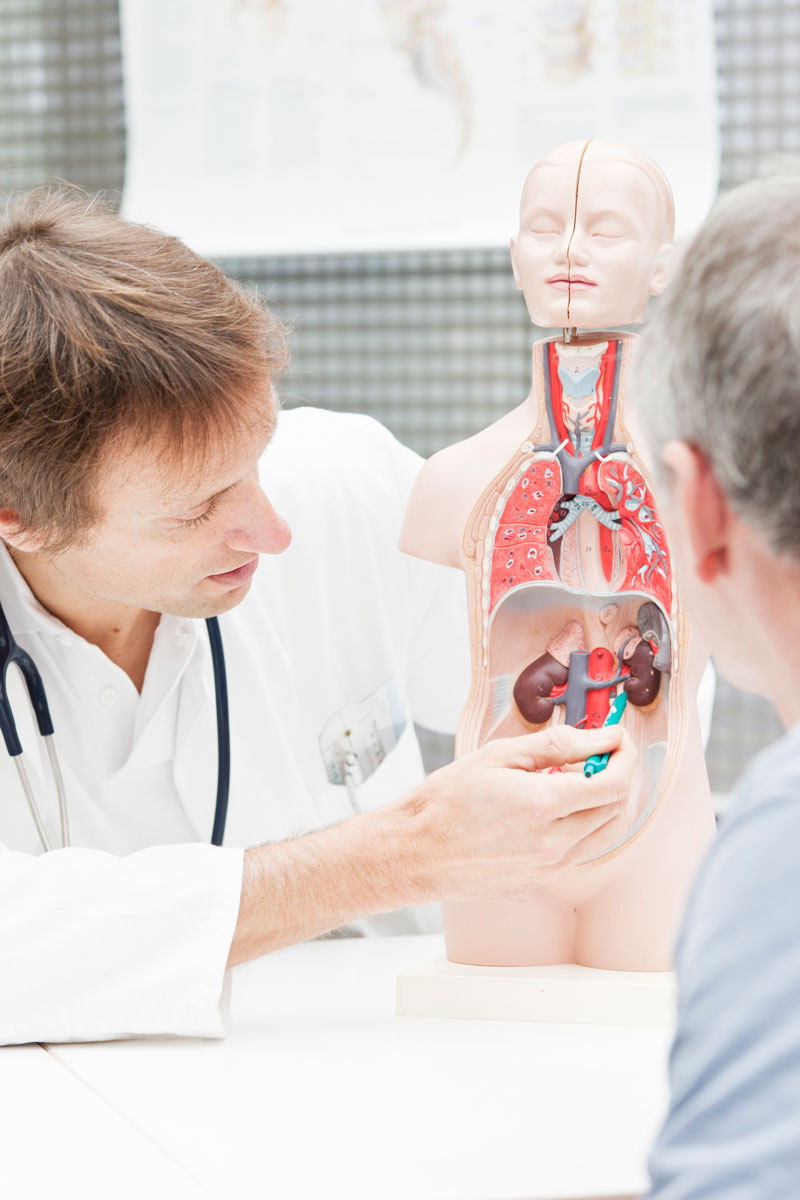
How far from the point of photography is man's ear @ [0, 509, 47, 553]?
152cm

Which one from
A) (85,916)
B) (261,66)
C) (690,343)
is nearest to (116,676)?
(85,916)

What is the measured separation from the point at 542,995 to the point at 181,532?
2.16ft

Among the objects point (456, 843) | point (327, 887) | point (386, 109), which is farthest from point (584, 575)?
point (386, 109)

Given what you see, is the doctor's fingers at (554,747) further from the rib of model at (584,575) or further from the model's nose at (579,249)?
the model's nose at (579,249)

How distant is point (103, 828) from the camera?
163 cm

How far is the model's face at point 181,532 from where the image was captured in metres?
1.46

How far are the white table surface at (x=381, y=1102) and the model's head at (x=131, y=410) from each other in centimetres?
53

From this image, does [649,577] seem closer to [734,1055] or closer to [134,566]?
[134,566]

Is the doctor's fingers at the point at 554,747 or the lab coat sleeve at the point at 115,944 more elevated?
the doctor's fingers at the point at 554,747

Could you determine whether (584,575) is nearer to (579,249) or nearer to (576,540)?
(576,540)

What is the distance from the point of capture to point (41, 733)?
1.54m

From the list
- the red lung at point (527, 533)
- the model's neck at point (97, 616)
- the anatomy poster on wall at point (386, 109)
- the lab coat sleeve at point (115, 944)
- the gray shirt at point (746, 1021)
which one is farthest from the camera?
the anatomy poster on wall at point (386, 109)

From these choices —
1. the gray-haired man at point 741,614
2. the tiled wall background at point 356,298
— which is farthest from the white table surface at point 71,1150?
the tiled wall background at point 356,298

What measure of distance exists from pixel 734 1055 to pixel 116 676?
1.15m
